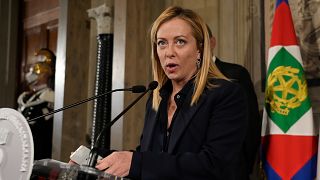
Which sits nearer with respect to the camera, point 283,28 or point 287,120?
point 287,120

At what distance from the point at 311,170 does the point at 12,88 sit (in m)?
3.58

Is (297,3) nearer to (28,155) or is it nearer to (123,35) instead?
(123,35)

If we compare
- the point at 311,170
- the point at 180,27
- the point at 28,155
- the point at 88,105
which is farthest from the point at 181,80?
the point at 88,105

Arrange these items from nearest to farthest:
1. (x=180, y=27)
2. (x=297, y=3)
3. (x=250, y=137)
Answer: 1. (x=180, y=27)
2. (x=250, y=137)
3. (x=297, y=3)

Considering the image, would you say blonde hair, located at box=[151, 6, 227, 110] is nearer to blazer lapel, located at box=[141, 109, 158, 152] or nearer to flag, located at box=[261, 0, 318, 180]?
blazer lapel, located at box=[141, 109, 158, 152]

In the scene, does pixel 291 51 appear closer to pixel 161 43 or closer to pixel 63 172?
pixel 161 43

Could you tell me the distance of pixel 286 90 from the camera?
184cm

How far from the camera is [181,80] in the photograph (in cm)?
139

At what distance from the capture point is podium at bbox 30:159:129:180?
3.03ft

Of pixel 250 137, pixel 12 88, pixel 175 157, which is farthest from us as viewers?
pixel 12 88

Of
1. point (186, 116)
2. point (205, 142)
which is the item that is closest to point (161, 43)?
point (186, 116)

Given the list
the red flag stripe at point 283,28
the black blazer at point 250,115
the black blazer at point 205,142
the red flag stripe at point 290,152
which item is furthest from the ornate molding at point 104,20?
the black blazer at point 205,142

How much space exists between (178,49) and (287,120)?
0.75 m

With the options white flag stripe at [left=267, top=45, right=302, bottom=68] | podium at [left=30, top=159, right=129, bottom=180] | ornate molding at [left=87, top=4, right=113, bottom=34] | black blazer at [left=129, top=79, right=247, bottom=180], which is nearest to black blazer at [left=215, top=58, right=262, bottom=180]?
white flag stripe at [left=267, top=45, right=302, bottom=68]
